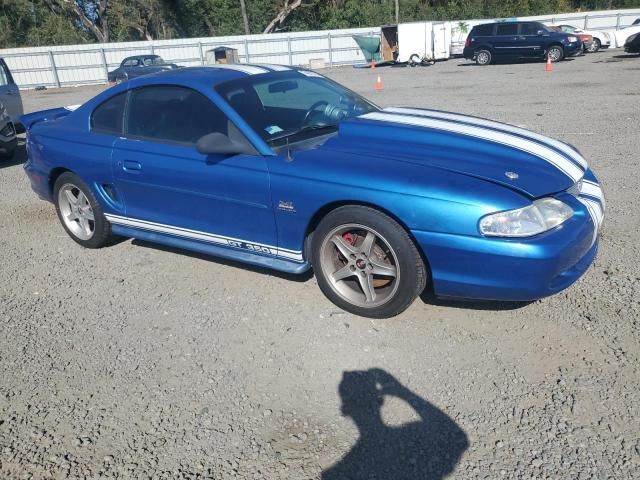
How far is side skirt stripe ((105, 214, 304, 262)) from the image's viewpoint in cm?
368

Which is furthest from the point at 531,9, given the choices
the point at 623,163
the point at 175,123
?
the point at 175,123

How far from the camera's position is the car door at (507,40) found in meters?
23.8

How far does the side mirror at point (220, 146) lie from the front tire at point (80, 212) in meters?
1.53

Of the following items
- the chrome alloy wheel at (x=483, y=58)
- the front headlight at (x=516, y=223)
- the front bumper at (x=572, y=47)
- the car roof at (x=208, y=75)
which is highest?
the car roof at (x=208, y=75)

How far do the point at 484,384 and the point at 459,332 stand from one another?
0.51 meters

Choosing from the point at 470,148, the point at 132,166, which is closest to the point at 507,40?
the point at 470,148

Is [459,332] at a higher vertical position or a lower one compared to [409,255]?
lower

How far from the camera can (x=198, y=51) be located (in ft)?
108

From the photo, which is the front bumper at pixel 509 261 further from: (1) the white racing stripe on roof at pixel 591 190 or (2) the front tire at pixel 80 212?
(2) the front tire at pixel 80 212

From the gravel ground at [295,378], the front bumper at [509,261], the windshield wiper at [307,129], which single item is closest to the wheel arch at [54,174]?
the gravel ground at [295,378]

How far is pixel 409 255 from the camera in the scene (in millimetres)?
3180

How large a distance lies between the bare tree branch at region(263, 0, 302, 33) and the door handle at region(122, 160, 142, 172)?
45518 millimetres

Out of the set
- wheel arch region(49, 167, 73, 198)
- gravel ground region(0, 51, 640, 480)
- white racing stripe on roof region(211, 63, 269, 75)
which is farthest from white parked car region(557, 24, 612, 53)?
wheel arch region(49, 167, 73, 198)

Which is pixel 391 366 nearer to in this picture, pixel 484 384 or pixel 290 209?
pixel 484 384
